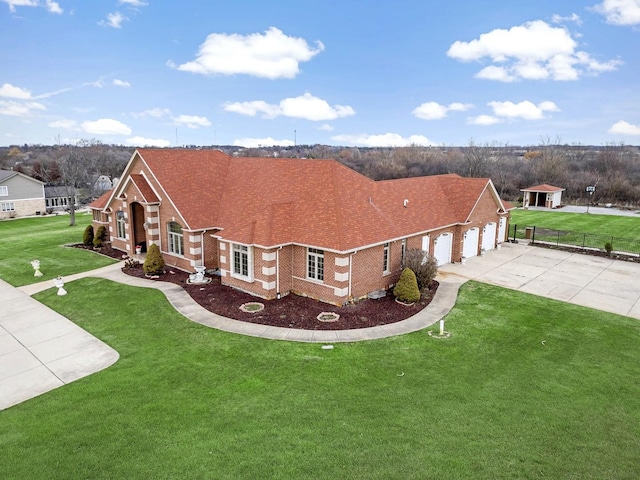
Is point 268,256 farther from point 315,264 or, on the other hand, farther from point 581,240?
point 581,240

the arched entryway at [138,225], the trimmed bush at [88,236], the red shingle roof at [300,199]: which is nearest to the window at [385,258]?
the red shingle roof at [300,199]

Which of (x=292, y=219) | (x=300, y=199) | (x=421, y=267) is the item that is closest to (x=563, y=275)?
(x=421, y=267)

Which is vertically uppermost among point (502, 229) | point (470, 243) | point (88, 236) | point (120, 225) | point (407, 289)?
point (120, 225)

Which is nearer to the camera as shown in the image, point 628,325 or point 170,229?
point 628,325

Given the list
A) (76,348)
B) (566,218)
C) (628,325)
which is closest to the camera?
(76,348)

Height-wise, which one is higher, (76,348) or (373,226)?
(373,226)

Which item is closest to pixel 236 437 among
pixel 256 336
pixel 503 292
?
pixel 256 336

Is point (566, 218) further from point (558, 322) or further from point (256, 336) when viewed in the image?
point (256, 336)

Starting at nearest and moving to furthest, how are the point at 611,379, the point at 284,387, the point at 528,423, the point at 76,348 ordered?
1. the point at 528,423
2. the point at 284,387
3. the point at 611,379
4. the point at 76,348
